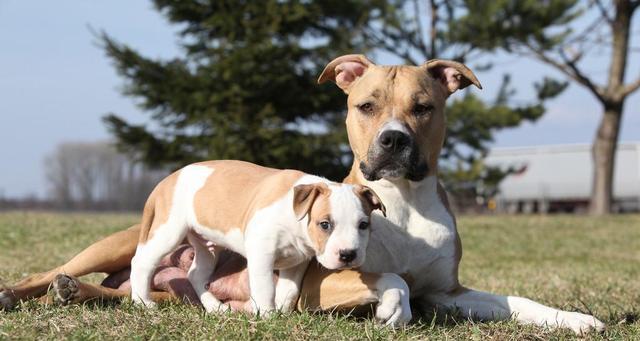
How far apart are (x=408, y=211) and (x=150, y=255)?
1.54 m

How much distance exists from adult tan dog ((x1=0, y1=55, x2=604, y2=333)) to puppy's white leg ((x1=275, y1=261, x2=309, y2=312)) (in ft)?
0.14

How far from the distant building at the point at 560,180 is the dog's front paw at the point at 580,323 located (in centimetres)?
3618

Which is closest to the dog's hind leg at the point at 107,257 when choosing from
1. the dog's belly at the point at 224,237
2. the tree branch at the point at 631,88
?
the dog's belly at the point at 224,237

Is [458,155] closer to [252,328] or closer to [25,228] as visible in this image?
[25,228]

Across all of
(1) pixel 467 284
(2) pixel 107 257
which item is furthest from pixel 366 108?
(1) pixel 467 284

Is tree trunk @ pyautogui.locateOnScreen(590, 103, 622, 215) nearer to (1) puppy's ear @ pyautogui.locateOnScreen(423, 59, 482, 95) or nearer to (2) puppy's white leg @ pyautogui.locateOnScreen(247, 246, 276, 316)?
(1) puppy's ear @ pyautogui.locateOnScreen(423, 59, 482, 95)

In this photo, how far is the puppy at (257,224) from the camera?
13.1 ft

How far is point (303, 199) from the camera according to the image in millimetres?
4008

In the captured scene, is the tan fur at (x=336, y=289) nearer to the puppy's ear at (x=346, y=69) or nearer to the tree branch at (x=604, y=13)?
the puppy's ear at (x=346, y=69)

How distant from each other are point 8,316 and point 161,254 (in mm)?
911

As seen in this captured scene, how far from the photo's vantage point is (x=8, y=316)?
428cm

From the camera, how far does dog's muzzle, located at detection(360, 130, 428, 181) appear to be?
14.3ft

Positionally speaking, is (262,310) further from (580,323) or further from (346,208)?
(580,323)

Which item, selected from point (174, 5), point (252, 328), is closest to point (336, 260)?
point (252, 328)
